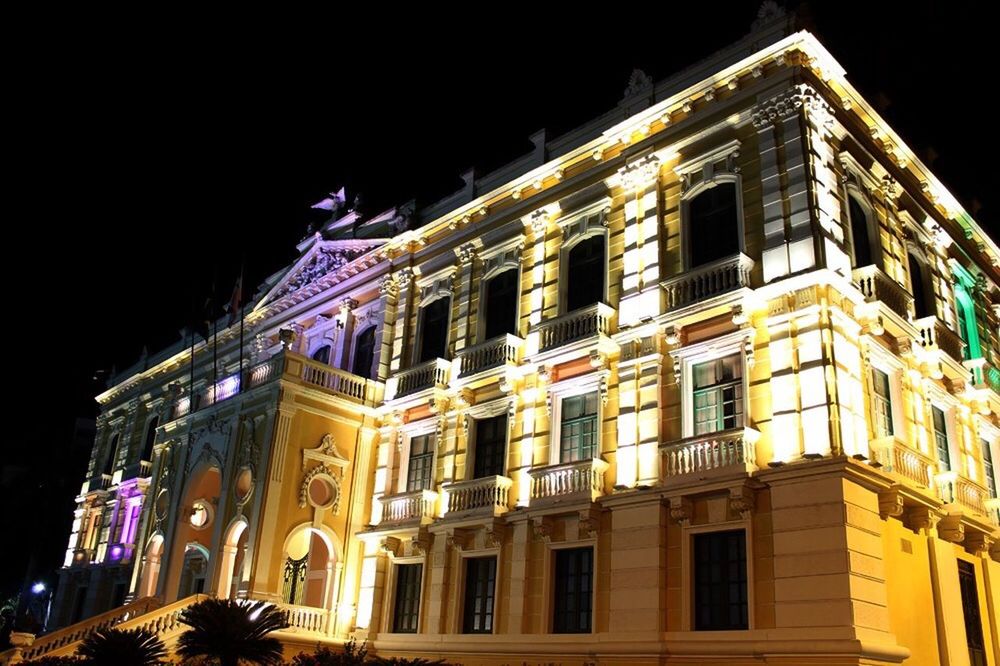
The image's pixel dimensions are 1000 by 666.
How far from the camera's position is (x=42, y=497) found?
53.2 m

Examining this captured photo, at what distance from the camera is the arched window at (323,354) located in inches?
1229

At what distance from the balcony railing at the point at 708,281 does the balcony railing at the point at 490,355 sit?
493cm

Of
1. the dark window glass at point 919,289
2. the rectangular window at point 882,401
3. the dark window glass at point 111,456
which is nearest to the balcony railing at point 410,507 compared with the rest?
the rectangular window at point 882,401

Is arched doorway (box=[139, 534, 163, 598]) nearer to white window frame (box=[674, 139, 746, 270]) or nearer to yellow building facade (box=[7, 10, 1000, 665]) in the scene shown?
yellow building facade (box=[7, 10, 1000, 665])

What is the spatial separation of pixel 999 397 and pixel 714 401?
9.95 m

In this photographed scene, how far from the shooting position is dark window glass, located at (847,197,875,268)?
778 inches

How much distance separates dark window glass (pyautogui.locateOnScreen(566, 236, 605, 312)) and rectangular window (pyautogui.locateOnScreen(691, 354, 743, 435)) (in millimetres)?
4320

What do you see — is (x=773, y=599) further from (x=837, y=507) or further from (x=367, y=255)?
(x=367, y=255)

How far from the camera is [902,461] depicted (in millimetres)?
17531

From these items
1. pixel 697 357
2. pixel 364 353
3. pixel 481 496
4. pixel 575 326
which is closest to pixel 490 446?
pixel 481 496

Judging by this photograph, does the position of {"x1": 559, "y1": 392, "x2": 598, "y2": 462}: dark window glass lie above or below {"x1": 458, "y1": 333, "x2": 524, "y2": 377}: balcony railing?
below

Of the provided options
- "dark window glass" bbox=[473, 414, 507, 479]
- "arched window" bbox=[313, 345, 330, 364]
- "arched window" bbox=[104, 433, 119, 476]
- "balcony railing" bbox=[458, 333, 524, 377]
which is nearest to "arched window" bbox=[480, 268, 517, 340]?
"balcony railing" bbox=[458, 333, 524, 377]

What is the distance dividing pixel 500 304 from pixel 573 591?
29.9 ft

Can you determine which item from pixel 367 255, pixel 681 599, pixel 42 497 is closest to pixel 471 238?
pixel 367 255
